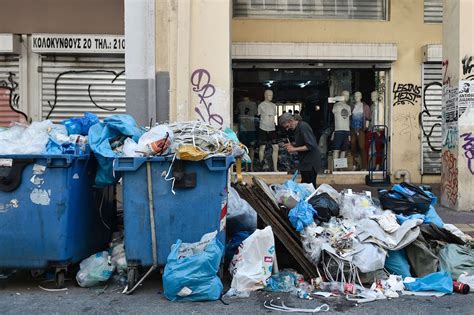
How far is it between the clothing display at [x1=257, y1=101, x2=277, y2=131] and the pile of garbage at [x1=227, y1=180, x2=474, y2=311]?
5780 mm

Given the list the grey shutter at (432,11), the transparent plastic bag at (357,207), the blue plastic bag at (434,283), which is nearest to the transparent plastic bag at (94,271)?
the transparent plastic bag at (357,207)

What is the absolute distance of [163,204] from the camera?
458 centimetres

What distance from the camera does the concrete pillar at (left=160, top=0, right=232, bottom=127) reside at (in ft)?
25.8

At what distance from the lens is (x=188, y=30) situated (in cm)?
784

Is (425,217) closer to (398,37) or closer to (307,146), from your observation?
(307,146)

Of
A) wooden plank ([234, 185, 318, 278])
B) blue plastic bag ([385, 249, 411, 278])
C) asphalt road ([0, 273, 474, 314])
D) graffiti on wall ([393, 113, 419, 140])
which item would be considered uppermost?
graffiti on wall ([393, 113, 419, 140])

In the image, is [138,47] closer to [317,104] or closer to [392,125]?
[317,104]

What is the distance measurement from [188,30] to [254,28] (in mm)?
3281

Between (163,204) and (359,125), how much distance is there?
299 inches

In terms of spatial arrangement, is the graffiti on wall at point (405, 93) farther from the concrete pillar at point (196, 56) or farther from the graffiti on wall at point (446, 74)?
the concrete pillar at point (196, 56)

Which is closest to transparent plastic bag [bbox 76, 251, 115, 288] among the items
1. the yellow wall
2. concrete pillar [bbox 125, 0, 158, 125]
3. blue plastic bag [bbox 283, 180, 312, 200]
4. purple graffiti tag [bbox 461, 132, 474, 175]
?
blue plastic bag [bbox 283, 180, 312, 200]

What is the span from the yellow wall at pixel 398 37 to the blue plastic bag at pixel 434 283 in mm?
6633

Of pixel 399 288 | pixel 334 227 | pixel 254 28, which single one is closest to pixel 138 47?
pixel 254 28

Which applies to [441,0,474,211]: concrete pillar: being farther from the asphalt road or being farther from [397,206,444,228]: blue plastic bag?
the asphalt road
